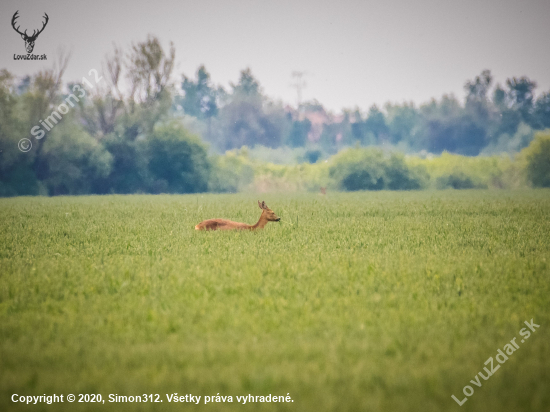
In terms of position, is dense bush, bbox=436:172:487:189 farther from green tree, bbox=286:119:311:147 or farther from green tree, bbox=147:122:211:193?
green tree, bbox=286:119:311:147

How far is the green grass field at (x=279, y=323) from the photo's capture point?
12.7 feet

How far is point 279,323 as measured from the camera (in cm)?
530

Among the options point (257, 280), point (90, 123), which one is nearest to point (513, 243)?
point (257, 280)

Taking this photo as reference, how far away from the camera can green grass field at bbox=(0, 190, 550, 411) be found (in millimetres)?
3881

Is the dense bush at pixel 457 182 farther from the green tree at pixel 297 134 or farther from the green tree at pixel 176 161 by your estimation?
the green tree at pixel 297 134

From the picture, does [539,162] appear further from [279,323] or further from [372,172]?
[279,323]

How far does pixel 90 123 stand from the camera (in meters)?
52.6

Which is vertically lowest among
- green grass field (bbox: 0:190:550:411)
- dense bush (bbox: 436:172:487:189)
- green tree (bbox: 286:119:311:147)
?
green grass field (bbox: 0:190:550:411)

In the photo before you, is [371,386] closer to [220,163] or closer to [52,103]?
[52,103]

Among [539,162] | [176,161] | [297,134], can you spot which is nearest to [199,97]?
[297,134]

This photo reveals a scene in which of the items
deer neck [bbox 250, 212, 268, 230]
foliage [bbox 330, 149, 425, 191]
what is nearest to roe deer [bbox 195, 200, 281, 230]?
deer neck [bbox 250, 212, 268, 230]

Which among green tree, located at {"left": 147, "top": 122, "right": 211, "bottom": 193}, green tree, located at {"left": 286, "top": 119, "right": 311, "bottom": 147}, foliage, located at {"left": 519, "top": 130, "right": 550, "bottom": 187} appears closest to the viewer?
green tree, located at {"left": 147, "top": 122, "right": 211, "bottom": 193}

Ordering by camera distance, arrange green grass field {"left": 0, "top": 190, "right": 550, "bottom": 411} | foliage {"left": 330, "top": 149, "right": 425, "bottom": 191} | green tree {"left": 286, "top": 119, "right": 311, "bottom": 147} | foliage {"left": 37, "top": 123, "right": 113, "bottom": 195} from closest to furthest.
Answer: green grass field {"left": 0, "top": 190, "right": 550, "bottom": 411}
foliage {"left": 37, "top": 123, "right": 113, "bottom": 195}
foliage {"left": 330, "top": 149, "right": 425, "bottom": 191}
green tree {"left": 286, "top": 119, "right": 311, "bottom": 147}

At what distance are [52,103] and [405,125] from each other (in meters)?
79.3
